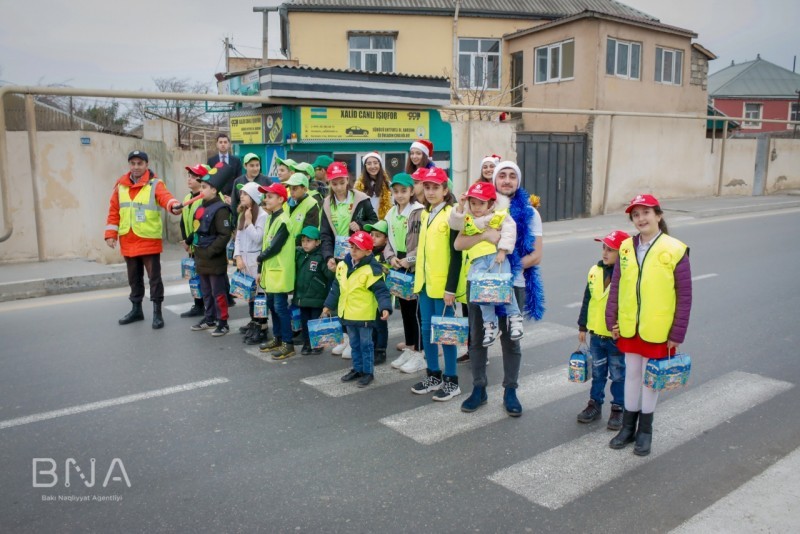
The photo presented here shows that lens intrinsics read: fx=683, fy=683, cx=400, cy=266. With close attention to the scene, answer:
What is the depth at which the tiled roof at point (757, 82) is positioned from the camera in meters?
53.8

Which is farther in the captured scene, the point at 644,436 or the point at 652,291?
the point at 644,436

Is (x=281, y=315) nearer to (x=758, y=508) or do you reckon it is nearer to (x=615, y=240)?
(x=615, y=240)

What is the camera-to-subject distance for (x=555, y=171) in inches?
727

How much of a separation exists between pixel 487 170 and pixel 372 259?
133 cm

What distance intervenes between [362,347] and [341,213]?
1.58m

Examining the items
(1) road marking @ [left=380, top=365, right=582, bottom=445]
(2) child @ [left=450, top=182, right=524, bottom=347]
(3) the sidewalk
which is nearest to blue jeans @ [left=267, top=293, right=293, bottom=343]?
(1) road marking @ [left=380, top=365, right=582, bottom=445]

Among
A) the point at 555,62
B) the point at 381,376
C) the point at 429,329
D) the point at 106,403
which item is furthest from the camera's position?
the point at 555,62

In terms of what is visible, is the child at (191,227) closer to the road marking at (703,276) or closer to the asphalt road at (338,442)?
the asphalt road at (338,442)

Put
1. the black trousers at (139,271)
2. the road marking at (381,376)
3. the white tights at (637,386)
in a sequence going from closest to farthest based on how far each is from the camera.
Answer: the white tights at (637,386), the road marking at (381,376), the black trousers at (139,271)

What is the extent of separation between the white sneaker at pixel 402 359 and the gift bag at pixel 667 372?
8.37 ft

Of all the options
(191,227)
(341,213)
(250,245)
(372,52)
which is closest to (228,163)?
(191,227)

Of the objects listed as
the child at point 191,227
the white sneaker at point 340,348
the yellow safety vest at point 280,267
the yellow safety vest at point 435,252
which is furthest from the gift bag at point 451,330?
the child at point 191,227

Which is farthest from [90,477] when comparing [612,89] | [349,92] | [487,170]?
[612,89]

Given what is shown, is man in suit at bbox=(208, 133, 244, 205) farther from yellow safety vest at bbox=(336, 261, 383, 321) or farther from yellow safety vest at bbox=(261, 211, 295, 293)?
yellow safety vest at bbox=(336, 261, 383, 321)
